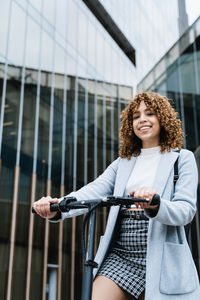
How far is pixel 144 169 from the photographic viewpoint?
261 centimetres

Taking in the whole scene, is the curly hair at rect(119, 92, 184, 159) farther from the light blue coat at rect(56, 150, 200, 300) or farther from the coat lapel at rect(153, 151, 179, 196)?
the light blue coat at rect(56, 150, 200, 300)

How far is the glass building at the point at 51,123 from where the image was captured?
11.6 m

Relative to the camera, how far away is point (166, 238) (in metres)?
2.20

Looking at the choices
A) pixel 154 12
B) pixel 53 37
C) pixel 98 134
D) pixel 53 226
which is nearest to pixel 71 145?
pixel 98 134

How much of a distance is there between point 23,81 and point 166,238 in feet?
36.7

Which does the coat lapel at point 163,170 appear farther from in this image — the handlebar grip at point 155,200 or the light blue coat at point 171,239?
the handlebar grip at point 155,200

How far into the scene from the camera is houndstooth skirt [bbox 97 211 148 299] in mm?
2275

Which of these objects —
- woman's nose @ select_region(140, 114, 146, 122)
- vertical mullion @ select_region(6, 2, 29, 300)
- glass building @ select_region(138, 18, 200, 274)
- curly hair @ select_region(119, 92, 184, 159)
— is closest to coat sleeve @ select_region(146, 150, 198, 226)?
curly hair @ select_region(119, 92, 184, 159)

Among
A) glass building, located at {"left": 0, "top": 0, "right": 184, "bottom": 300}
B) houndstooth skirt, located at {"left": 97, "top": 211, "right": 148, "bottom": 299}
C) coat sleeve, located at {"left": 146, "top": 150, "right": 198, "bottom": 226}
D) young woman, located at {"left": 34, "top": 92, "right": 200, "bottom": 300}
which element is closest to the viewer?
coat sleeve, located at {"left": 146, "top": 150, "right": 198, "bottom": 226}

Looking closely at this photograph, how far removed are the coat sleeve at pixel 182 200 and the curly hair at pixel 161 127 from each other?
0.18 metres

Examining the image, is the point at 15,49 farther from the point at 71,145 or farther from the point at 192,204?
the point at 192,204

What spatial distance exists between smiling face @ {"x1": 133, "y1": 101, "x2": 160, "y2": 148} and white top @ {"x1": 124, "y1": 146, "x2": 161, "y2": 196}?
57mm

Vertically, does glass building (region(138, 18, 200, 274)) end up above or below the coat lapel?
above

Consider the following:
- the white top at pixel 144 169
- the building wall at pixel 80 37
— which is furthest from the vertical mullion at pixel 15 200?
the white top at pixel 144 169
